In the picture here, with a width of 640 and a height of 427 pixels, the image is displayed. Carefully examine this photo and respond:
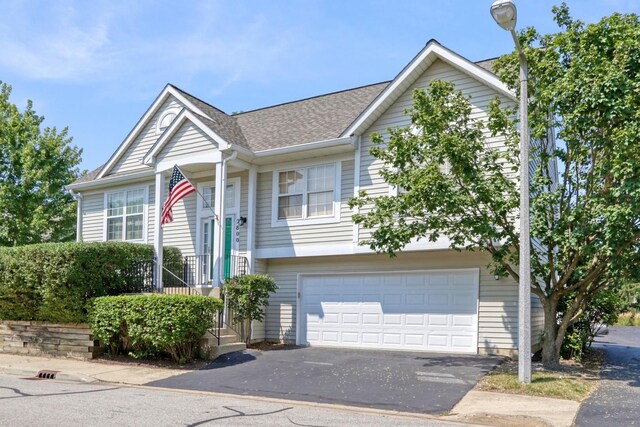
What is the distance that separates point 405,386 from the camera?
992cm

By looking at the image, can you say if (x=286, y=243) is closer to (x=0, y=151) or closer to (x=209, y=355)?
(x=209, y=355)

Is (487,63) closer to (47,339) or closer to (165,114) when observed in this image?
(165,114)

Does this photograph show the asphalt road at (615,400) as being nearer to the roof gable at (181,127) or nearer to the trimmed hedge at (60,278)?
the roof gable at (181,127)

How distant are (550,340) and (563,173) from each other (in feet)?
10.8

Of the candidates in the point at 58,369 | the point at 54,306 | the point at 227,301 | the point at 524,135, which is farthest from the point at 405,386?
the point at 54,306

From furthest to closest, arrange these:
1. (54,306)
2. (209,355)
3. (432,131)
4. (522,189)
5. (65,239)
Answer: (65,239)
(54,306)
(209,355)
(432,131)
(522,189)

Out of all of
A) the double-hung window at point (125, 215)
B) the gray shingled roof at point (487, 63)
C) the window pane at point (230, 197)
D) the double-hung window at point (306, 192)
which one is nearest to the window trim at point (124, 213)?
the double-hung window at point (125, 215)

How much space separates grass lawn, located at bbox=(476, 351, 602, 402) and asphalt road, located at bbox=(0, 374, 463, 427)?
90.6 inches

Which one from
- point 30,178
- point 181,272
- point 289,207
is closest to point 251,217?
point 289,207

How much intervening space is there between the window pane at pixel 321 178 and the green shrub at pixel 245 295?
9.21 ft

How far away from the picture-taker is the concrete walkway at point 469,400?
7.78 metres

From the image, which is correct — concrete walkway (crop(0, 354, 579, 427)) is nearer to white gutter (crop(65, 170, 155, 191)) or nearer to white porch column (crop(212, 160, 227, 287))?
white porch column (crop(212, 160, 227, 287))

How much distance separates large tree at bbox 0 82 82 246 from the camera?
22609 mm

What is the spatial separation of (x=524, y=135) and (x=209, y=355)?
7.93 metres
